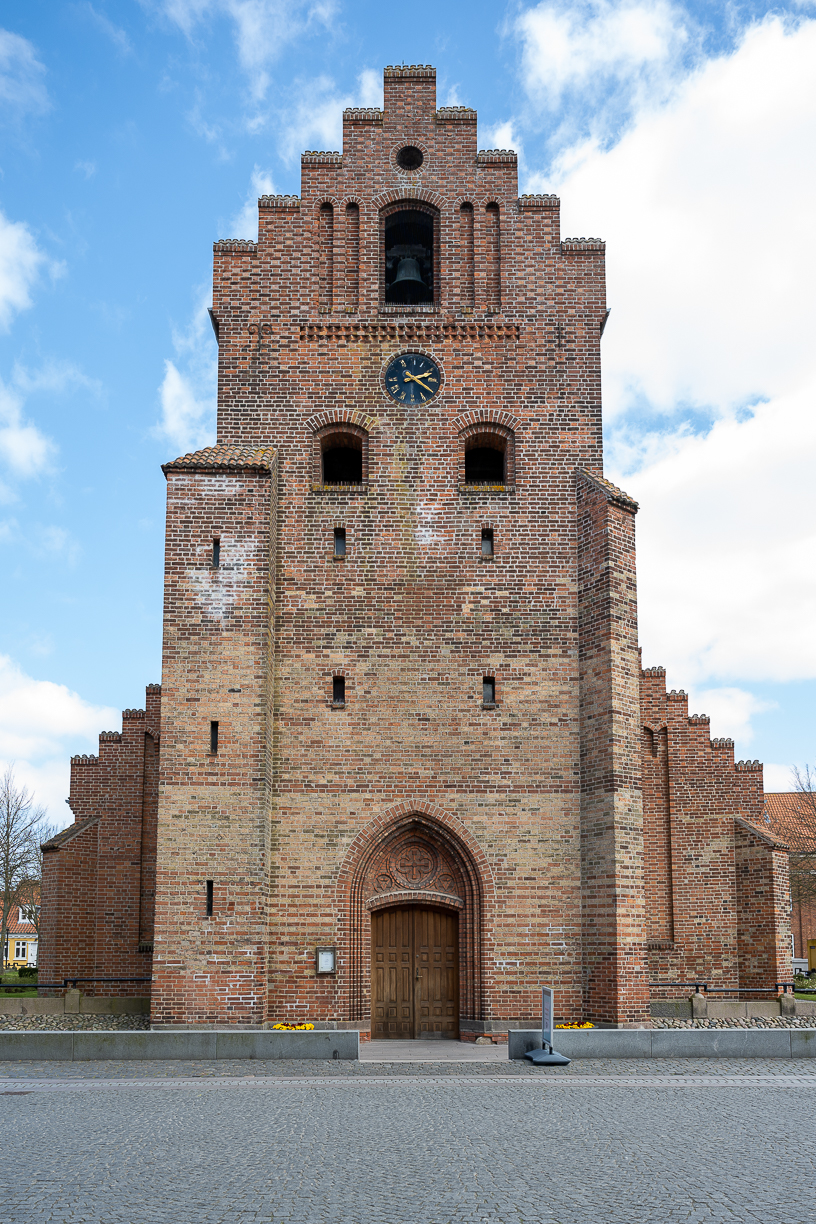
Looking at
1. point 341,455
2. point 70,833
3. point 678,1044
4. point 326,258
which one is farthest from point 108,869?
point 326,258

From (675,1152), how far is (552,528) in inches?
464

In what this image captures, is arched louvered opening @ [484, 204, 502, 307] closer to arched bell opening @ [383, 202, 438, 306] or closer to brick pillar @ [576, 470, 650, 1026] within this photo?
arched bell opening @ [383, 202, 438, 306]

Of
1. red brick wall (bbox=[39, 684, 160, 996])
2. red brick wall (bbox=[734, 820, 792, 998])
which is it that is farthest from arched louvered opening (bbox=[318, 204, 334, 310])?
red brick wall (bbox=[734, 820, 792, 998])

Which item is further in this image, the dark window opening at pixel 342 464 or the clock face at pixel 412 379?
the dark window opening at pixel 342 464

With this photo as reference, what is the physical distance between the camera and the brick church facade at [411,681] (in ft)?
57.7

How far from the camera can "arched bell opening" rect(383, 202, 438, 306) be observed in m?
20.7

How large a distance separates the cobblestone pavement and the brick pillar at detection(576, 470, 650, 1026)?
3.03m

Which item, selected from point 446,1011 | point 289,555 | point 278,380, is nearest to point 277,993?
point 446,1011

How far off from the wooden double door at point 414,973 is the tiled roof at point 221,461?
7699mm

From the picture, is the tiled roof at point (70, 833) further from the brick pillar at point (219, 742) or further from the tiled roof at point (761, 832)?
the tiled roof at point (761, 832)

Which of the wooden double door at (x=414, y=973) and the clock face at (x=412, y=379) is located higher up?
the clock face at (x=412, y=379)

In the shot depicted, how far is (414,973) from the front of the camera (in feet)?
60.1

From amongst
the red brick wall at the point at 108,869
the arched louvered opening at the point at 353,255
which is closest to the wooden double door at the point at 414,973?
the red brick wall at the point at 108,869

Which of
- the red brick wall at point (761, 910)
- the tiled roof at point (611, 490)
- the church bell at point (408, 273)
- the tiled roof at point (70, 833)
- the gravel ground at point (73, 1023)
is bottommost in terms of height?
the gravel ground at point (73, 1023)
